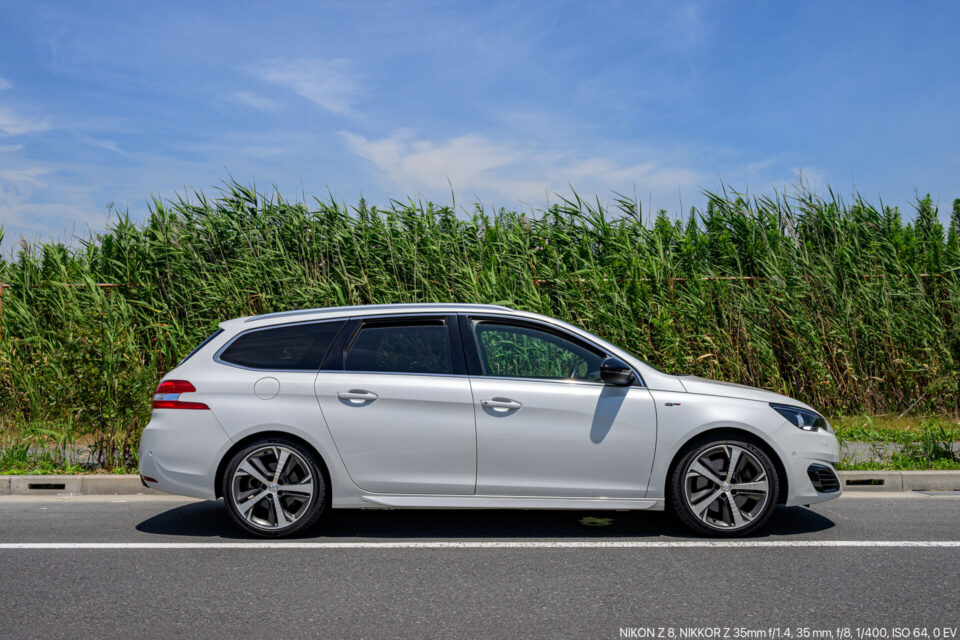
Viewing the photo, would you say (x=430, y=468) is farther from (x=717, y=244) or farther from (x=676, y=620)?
(x=717, y=244)

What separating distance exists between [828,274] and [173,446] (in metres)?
9.56

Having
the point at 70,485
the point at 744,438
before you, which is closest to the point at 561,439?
the point at 744,438

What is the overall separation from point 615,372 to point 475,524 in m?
1.68

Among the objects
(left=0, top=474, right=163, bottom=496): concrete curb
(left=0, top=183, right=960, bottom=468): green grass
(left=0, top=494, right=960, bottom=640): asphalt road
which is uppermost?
(left=0, top=183, right=960, bottom=468): green grass

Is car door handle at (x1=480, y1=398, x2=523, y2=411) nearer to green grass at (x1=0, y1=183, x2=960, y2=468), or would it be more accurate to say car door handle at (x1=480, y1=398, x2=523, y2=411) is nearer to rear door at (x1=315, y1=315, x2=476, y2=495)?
rear door at (x1=315, y1=315, x2=476, y2=495)

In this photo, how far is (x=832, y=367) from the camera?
11633 mm

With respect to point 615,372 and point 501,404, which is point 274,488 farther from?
point 615,372

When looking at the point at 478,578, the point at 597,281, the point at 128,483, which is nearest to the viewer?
the point at 478,578

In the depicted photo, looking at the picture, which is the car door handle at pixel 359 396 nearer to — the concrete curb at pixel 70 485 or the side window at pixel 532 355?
the side window at pixel 532 355

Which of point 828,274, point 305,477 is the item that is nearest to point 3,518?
point 305,477

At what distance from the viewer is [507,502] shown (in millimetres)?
5625

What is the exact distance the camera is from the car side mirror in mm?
5582

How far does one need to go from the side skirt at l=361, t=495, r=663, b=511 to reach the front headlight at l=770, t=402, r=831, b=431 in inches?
43.0

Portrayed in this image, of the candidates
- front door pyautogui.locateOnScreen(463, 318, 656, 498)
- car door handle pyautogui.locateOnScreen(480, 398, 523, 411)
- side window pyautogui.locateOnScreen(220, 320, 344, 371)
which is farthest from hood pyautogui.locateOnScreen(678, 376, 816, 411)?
side window pyautogui.locateOnScreen(220, 320, 344, 371)
